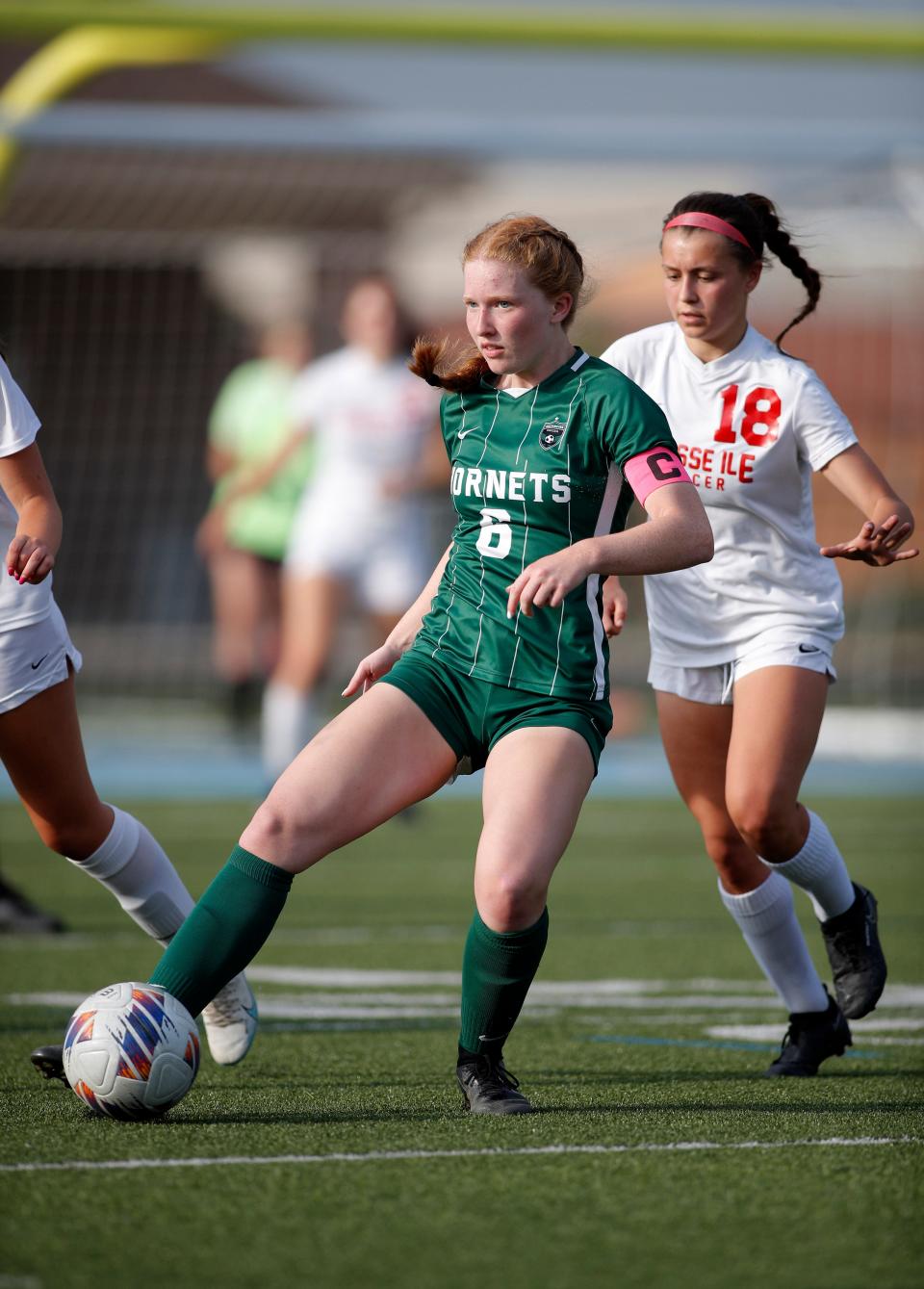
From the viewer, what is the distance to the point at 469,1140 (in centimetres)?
379

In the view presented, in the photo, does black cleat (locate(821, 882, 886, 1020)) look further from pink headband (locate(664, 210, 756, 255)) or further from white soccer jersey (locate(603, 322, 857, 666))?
pink headband (locate(664, 210, 756, 255))

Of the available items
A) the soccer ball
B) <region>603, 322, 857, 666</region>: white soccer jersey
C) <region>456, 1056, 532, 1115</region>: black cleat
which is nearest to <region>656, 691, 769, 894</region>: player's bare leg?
<region>603, 322, 857, 666</region>: white soccer jersey

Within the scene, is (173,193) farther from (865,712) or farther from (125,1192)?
(125,1192)

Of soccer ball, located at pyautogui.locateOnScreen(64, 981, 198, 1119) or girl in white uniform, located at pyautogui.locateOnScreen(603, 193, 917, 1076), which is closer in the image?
soccer ball, located at pyautogui.locateOnScreen(64, 981, 198, 1119)

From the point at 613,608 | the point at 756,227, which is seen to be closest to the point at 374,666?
the point at 613,608

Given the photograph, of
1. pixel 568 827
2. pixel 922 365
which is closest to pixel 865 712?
pixel 922 365

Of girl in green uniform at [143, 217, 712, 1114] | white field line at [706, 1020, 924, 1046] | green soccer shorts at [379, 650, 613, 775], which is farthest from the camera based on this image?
white field line at [706, 1020, 924, 1046]

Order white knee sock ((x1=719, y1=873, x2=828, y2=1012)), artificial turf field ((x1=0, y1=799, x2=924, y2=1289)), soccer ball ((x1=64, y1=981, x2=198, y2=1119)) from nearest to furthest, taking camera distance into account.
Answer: artificial turf field ((x1=0, y1=799, x2=924, y2=1289))
soccer ball ((x1=64, y1=981, x2=198, y2=1119))
white knee sock ((x1=719, y1=873, x2=828, y2=1012))

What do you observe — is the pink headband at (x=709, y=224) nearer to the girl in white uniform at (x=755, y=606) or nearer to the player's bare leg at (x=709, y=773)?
the girl in white uniform at (x=755, y=606)

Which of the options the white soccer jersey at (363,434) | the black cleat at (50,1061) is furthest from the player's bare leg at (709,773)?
the white soccer jersey at (363,434)

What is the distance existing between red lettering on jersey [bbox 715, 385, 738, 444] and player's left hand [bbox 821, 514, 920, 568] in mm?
455

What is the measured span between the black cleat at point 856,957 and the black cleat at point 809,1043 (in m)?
0.06

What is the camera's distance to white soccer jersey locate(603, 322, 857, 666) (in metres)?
4.77

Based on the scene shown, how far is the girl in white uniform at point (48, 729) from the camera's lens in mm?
4328
